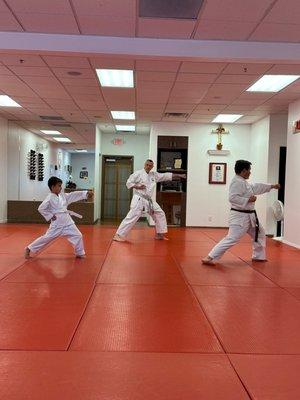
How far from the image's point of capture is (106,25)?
14.5 ft

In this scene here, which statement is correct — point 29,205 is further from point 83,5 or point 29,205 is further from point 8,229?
Answer: point 83,5

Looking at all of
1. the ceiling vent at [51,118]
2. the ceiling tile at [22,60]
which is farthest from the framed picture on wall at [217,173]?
the ceiling tile at [22,60]

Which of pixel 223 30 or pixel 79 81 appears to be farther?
pixel 79 81

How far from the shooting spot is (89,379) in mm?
2131

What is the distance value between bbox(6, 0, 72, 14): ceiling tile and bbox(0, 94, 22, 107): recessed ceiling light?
4.17 m

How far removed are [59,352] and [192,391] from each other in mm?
901

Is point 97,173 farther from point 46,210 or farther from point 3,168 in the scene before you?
point 46,210

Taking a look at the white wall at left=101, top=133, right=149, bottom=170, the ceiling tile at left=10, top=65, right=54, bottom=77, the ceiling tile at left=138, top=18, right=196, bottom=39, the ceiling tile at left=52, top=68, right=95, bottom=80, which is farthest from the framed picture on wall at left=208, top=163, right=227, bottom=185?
the ceiling tile at left=138, top=18, right=196, bottom=39

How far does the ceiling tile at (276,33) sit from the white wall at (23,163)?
8216mm

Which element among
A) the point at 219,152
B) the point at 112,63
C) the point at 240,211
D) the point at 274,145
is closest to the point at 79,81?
the point at 112,63

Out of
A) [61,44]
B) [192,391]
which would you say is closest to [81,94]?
[61,44]

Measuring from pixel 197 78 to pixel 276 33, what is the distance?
1.93m

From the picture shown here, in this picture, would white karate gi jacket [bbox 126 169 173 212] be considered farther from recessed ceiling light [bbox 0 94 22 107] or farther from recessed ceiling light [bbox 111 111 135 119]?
recessed ceiling light [bbox 0 94 22 107]

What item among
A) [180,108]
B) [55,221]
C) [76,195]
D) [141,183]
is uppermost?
[180,108]
